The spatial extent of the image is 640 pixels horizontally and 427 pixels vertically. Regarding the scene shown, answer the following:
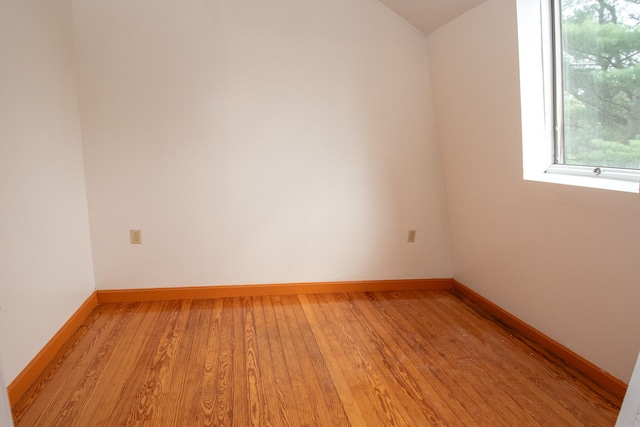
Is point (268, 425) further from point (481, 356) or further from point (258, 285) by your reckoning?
point (258, 285)

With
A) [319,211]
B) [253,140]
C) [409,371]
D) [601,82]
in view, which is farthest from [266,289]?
[601,82]

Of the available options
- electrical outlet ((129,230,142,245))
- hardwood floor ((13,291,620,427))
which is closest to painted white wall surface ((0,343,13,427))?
hardwood floor ((13,291,620,427))

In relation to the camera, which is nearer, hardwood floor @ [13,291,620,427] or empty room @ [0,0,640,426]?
hardwood floor @ [13,291,620,427]

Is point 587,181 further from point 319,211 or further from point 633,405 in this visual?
point 319,211

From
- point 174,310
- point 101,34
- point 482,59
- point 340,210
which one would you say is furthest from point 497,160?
point 101,34

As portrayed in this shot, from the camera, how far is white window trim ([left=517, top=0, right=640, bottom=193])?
7.50 ft

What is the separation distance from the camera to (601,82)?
83.5 inches

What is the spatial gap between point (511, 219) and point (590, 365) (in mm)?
887

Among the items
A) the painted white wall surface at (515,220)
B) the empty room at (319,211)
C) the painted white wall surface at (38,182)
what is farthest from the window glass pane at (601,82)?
the painted white wall surface at (38,182)

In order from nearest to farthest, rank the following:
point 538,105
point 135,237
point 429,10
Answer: point 538,105, point 429,10, point 135,237

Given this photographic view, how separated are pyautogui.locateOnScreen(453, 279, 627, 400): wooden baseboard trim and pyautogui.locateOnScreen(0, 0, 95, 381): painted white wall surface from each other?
2651mm

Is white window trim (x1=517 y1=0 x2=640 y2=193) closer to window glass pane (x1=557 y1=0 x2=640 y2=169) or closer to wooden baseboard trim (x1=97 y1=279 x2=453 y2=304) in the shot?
window glass pane (x1=557 y1=0 x2=640 y2=169)

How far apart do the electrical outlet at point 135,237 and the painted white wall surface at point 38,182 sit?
282mm

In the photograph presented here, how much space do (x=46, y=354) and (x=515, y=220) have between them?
266 cm
